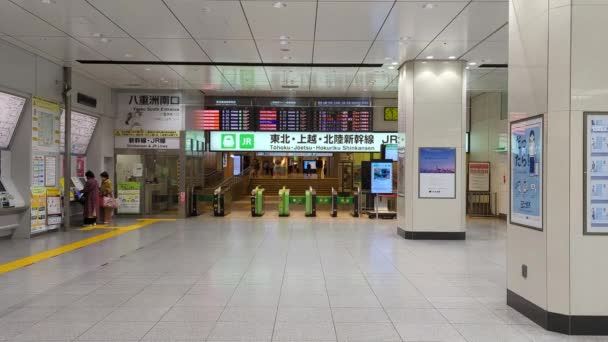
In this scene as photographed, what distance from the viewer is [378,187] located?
47.7ft

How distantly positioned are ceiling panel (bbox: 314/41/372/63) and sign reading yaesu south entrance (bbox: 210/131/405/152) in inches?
191

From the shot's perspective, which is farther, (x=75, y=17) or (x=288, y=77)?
(x=288, y=77)

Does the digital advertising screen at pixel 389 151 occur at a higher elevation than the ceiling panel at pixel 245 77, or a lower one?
lower

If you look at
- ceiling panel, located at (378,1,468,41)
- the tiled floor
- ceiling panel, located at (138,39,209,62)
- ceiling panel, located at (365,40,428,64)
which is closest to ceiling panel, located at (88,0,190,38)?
ceiling panel, located at (138,39,209,62)

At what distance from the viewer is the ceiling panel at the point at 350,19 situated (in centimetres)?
689

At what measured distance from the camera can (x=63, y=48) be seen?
9414mm

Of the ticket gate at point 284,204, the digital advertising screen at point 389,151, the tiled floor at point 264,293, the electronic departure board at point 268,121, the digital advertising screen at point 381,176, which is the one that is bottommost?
the tiled floor at point 264,293

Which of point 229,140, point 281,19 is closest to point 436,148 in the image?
point 281,19

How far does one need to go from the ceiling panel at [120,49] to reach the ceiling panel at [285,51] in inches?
98.6

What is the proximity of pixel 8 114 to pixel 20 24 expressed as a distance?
2.53 metres

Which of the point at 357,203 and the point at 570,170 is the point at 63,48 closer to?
the point at 570,170

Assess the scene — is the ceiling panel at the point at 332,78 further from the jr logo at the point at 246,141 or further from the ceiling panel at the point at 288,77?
the jr logo at the point at 246,141

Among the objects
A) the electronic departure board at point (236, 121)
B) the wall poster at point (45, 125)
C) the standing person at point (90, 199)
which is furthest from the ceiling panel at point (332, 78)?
the standing person at point (90, 199)

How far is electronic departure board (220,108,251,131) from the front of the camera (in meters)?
15.1
